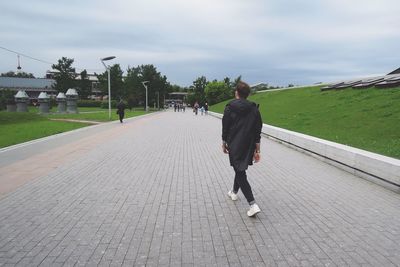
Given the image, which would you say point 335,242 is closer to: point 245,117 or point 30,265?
point 245,117

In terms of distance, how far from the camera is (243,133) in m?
4.75

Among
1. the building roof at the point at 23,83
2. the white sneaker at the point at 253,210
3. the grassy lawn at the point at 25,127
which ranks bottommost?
the grassy lawn at the point at 25,127

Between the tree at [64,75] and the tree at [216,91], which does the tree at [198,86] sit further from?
the tree at [64,75]

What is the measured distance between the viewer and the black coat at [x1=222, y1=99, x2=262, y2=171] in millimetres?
4734

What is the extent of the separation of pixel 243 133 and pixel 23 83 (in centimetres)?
11635

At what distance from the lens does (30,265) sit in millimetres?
3359

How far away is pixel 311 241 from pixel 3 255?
10.2 feet

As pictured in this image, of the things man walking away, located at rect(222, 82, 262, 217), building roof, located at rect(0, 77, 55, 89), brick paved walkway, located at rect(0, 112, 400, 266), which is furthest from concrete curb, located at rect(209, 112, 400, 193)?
building roof, located at rect(0, 77, 55, 89)

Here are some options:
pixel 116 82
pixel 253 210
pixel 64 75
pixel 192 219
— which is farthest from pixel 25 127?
pixel 64 75

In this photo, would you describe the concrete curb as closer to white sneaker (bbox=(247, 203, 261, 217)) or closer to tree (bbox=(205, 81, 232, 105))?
white sneaker (bbox=(247, 203, 261, 217))

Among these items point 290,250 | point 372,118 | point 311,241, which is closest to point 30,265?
point 290,250

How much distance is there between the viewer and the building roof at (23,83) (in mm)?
103312

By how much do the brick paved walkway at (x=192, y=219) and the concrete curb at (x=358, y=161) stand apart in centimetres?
21

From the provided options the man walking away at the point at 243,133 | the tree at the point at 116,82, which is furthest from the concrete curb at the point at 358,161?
the tree at the point at 116,82
